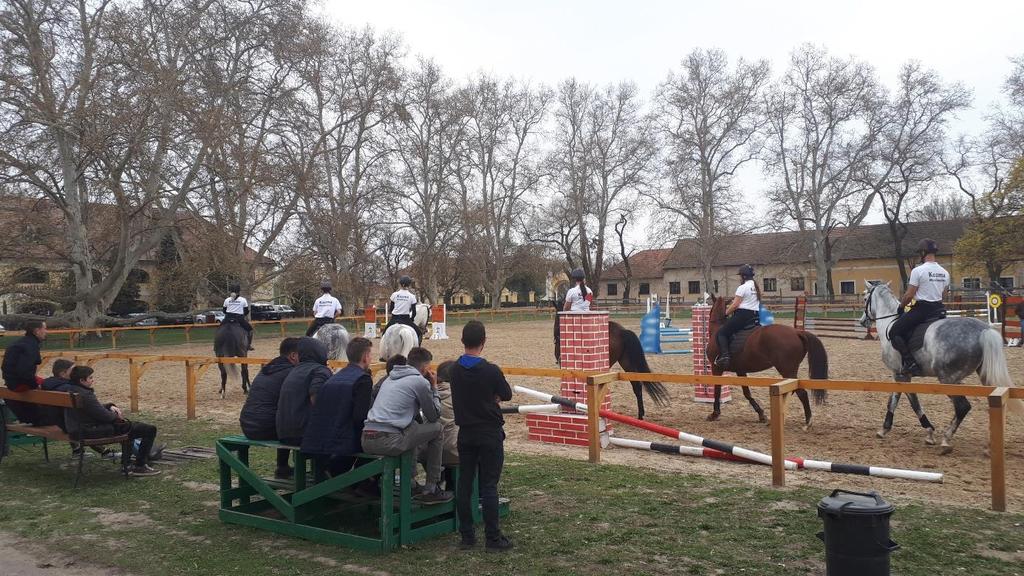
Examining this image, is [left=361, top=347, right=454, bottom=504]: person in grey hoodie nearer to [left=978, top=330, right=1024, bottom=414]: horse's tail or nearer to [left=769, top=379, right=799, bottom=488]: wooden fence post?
[left=769, top=379, right=799, bottom=488]: wooden fence post

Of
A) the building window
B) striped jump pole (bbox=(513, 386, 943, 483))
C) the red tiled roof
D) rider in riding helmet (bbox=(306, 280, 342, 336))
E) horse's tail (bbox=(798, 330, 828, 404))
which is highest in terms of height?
the red tiled roof

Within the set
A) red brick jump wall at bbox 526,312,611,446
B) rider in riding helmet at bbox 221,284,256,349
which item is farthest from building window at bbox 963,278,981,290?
rider in riding helmet at bbox 221,284,256,349

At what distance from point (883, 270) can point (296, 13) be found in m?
50.1

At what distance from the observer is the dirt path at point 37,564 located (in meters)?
4.70

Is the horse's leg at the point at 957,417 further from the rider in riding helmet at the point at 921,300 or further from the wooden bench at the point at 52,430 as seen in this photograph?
the wooden bench at the point at 52,430

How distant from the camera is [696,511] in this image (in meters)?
5.51

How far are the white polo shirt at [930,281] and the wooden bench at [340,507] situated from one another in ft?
18.6

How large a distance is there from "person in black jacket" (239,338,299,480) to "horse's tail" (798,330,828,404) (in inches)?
260

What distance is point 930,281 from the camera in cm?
826

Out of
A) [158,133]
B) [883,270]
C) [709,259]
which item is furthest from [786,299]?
[158,133]

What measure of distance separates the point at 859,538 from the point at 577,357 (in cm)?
495

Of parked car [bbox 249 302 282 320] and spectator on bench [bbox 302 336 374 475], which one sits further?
parked car [bbox 249 302 282 320]

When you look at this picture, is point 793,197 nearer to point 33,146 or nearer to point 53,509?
point 33,146

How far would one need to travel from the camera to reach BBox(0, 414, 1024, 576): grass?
4457mm
